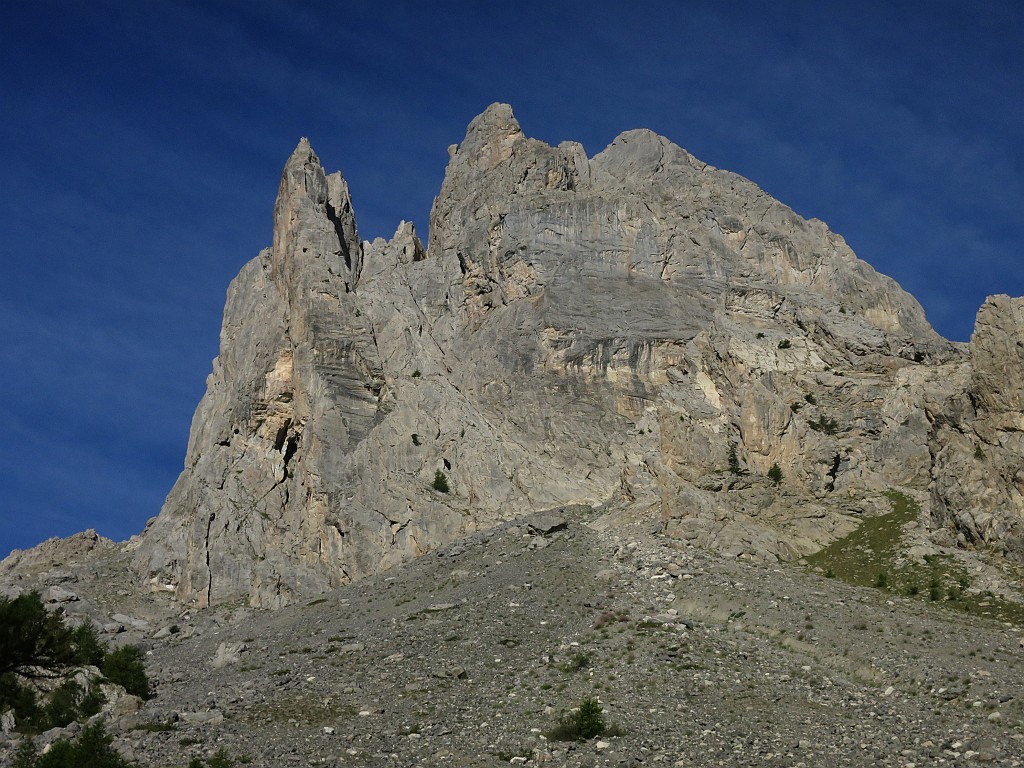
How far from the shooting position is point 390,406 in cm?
9700

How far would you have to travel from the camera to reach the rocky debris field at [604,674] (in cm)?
3928

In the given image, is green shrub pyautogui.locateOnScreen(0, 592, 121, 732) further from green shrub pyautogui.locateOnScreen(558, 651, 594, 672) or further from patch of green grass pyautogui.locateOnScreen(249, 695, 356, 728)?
green shrub pyautogui.locateOnScreen(558, 651, 594, 672)

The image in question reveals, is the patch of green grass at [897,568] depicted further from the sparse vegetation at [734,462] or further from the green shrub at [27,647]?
the green shrub at [27,647]

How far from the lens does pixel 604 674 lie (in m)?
47.9

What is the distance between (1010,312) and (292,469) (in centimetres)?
6060

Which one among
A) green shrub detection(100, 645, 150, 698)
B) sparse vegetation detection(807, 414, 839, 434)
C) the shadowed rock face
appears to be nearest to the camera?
green shrub detection(100, 645, 150, 698)

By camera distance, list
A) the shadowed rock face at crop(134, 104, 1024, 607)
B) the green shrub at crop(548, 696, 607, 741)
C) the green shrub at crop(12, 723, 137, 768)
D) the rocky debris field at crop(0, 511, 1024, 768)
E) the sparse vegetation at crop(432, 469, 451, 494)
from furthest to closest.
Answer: the sparse vegetation at crop(432, 469, 451, 494) → the shadowed rock face at crop(134, 104, 1024, 607) → the green shrub at crop(548, 696, 607, 741) → the rocky debris field at crop(0, 511, 1024, 768) → the green shrub at crop(12, 723, 137, 768)

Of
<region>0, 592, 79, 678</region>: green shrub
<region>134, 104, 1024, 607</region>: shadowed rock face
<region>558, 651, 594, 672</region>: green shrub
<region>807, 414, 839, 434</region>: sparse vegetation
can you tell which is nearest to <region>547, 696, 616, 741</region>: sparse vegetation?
<region>558, 651, 594, 672</region>: green shrub

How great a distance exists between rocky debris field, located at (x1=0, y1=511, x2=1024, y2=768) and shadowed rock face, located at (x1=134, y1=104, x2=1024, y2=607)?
35.5ft

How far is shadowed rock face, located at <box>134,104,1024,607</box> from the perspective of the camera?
7562cm

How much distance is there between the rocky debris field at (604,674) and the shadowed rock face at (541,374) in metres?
10.8

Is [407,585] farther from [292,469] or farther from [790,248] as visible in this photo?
[790,248]

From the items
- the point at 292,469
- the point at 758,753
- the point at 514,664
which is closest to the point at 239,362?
the point at 292,469

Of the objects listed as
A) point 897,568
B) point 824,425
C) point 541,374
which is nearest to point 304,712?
point 897,568
